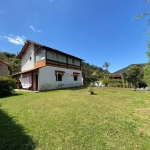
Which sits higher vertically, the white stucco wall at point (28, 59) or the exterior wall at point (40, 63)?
the white stucco wall at point (28, 59)

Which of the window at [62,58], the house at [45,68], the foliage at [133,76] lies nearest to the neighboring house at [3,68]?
the house at [45,68]

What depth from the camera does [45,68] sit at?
56.1 ft

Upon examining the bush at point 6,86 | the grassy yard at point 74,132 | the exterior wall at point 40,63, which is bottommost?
the grassy yard at point 74,132

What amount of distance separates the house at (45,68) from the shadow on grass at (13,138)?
1216cm

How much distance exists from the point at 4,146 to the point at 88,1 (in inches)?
622

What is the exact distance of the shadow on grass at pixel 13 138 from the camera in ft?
9.81

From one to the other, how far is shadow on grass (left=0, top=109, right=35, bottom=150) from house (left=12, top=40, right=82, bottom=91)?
12161 millimetres

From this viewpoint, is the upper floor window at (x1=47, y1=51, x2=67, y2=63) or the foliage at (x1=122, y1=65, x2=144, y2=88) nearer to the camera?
the upper floor window at (x1=47, y1=51, x2=67, y2=63)

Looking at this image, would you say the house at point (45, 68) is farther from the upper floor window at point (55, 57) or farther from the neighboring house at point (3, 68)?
the neighboring house at point (3, 68)

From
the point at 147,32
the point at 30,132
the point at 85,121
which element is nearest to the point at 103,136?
the point at 85,121

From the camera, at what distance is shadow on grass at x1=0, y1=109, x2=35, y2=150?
299 centimetres

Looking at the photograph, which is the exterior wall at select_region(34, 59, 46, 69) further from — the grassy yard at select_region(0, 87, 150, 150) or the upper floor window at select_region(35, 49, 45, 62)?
the grassy yard at select_region(0, 87, 150, 150)

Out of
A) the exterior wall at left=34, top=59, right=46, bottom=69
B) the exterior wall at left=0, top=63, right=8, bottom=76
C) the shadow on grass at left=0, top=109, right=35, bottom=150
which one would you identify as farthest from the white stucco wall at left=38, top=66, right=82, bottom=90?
the exterior wall at left=0, top=63, right=8, bottom=76

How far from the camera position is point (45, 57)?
17.4 meters
